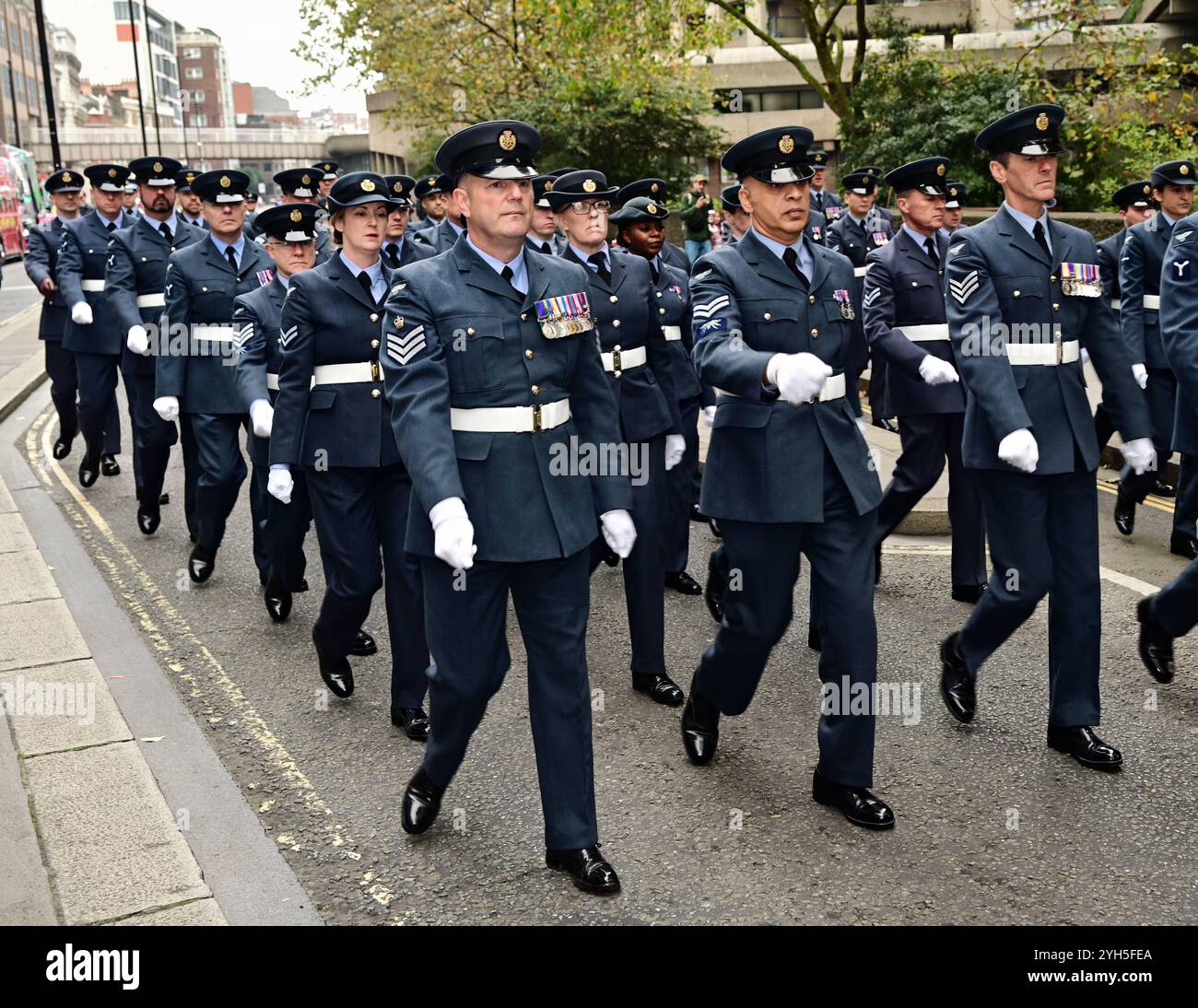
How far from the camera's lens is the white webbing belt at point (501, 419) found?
435 cm

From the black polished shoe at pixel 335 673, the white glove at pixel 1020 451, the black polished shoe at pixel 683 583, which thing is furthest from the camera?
the black polished shoe at pixel 683 583

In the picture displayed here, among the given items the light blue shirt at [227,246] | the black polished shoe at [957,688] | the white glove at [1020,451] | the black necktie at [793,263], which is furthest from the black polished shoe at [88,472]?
the white glove at [1020,451]

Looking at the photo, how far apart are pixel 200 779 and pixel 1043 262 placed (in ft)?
11.5

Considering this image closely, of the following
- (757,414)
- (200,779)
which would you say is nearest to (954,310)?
(757,414)

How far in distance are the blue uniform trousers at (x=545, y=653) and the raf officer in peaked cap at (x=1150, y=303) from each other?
4.98m

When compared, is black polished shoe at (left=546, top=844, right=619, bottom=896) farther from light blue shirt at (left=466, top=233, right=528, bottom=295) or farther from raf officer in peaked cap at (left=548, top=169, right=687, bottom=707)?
raf officer in peaked cap at (left=548, top=169, right=687, bottom=707)

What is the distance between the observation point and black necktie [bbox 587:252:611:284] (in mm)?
6508

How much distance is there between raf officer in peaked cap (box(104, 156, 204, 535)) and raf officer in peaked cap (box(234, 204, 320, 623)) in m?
2.27

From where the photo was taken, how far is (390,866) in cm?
453

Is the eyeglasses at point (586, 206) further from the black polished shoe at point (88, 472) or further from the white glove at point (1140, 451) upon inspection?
the black polished shoe at point (88, 472)

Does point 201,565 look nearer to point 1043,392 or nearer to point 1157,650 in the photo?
point 1043,392

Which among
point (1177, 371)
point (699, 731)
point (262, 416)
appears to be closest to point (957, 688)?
point (699, 731)

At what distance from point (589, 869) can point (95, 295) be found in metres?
7.72
